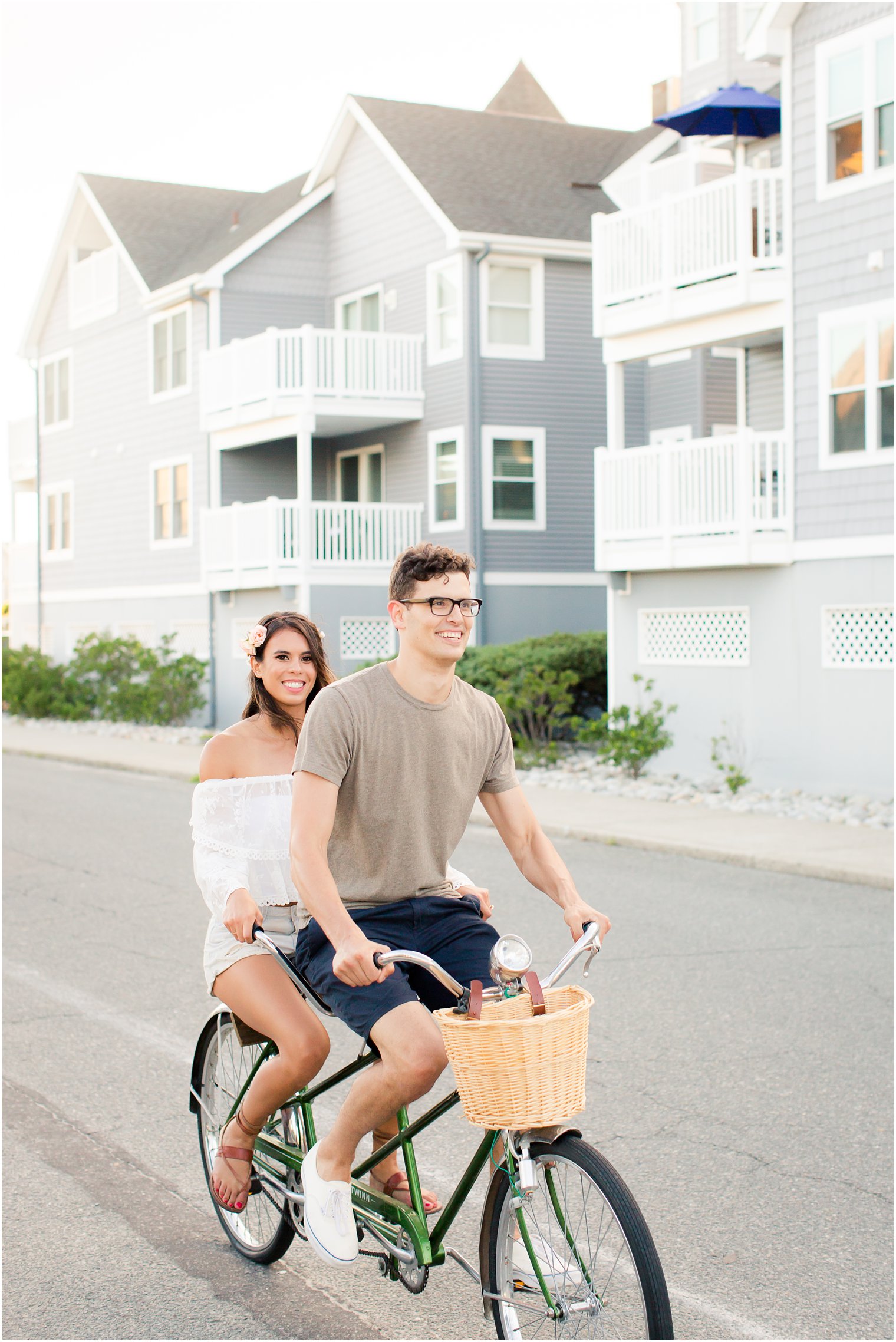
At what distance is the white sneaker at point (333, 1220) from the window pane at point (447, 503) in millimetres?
22358

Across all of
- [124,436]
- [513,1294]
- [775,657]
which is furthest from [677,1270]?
[124,436]

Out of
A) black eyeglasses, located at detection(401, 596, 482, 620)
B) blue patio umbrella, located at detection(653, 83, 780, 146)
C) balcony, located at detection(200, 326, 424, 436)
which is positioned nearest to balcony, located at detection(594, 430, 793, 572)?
blue patio umbrella, located at detection(653, 83, 780, 146)

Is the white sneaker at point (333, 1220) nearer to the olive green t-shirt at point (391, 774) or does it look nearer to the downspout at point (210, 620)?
the olive green t-shirt at point (391, 774)

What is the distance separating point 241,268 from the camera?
1112 inches

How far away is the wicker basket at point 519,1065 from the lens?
310 cm

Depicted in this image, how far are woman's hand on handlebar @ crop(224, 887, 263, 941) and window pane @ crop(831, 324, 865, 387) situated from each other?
1420 cm

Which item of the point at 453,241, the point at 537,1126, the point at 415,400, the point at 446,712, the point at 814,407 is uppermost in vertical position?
the point at 453,241

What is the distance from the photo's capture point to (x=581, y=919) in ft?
11.8

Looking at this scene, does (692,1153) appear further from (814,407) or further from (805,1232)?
(814,407)

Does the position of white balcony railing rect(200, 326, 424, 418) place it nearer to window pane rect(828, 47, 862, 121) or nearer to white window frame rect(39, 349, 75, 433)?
white window frame rect(39, 349, 75, 433)

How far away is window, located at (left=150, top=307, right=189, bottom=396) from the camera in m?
29.9

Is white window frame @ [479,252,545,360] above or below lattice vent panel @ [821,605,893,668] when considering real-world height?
above

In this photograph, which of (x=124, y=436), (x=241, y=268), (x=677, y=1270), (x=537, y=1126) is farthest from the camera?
(x=124, y=436)

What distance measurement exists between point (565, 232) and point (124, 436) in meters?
11.9
